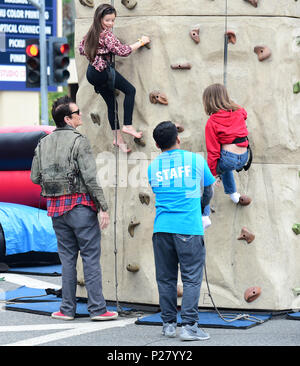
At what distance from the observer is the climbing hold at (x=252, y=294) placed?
28.8 ft

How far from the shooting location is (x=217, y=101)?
8453 millimetres

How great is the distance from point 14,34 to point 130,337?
24523 mm

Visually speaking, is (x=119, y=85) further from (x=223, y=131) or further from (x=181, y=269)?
(x=181, y=269)

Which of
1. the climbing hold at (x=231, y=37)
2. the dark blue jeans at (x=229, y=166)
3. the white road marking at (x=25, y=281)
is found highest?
the climbing hold at (x=231, y=37)

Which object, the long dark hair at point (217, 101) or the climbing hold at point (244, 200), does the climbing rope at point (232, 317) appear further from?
the long dark hair at point (217, 101)

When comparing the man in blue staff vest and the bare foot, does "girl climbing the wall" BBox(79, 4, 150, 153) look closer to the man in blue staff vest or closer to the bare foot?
the bare foot

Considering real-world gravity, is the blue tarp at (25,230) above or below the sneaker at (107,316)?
above

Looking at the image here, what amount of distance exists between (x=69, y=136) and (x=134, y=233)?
1.26 metres

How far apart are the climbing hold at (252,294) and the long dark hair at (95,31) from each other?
2632 mm

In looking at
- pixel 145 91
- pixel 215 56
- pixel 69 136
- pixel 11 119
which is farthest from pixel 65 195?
pixel 11 119

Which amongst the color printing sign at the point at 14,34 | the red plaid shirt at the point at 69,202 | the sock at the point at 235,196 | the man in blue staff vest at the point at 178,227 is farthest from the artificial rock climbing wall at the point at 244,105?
the color printing sign at the point at 14,34

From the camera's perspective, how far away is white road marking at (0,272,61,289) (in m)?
11.2

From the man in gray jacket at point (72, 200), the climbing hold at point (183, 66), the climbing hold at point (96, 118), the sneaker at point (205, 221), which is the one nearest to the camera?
the sneaker at point (205, 221)

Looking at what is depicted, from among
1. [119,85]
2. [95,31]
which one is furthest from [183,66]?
[95,31]
